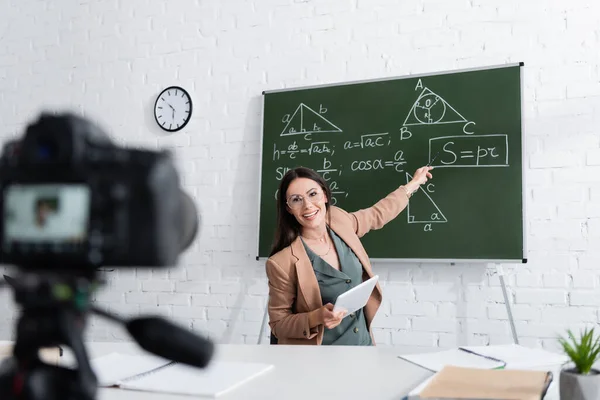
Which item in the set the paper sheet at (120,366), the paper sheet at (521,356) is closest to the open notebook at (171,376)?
the paper sheet at (120,366)

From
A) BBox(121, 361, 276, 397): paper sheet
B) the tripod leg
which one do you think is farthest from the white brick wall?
BBox(121, 361, 276, 397): paper sheet

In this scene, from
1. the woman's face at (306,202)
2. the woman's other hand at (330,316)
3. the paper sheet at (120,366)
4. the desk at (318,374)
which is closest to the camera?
the desk at (318,374)

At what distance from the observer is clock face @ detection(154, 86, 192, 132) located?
134 inches

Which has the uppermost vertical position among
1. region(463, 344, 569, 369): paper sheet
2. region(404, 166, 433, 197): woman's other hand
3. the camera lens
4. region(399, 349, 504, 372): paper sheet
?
region(404, 166, 433, 197): woman's other hand

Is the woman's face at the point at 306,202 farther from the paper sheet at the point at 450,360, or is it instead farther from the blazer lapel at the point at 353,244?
the paper sheet at the point at 450,360

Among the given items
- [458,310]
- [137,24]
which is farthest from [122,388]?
[137,24]

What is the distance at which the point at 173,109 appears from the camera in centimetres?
344

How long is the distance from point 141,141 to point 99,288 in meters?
3.20

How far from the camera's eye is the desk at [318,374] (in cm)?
112

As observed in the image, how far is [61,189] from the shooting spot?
0.42m

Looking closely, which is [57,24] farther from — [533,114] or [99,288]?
[99,288]

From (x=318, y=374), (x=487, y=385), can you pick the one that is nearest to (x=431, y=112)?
(x=318, y=374)

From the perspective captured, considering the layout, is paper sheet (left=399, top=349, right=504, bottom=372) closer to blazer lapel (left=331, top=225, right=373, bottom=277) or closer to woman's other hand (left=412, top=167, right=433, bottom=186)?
blazer lapel (left=331, top=225, right=373, bottom=277)

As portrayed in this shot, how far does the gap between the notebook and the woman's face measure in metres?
1.20
